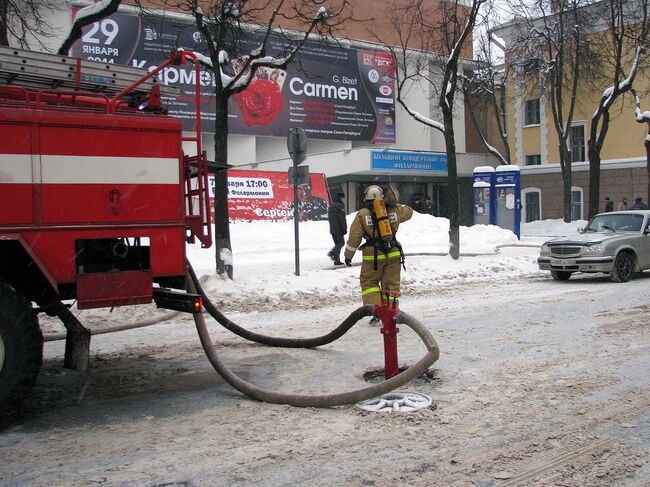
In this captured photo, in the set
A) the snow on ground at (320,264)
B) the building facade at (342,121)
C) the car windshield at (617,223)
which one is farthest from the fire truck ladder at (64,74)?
the building facade at (342,121)

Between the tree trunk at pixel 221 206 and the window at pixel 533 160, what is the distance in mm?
32574

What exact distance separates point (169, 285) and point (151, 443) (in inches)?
58.8

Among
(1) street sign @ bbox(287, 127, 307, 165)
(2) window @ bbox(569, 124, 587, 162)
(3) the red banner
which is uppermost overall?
(2) window @ bbox(569, 124, 587, 162)

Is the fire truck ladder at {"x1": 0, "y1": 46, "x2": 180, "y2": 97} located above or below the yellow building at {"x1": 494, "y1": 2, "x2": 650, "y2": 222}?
below

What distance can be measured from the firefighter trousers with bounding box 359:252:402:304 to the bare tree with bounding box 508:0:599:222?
19.9 metres

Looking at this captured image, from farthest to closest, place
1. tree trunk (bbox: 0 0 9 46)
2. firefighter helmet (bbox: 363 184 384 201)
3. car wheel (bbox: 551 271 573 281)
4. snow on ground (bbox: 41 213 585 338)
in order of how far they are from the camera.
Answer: car wheel (bbox: 551 271 573 281), snow on ground (bbox: 41 213 585 338), tree trunk (bbox: 0 0 9 46), firefighter helmet (bbox: 363 184 384 201)

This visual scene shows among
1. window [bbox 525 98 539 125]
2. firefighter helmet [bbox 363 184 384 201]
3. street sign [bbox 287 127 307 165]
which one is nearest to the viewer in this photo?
firefighter helmet [bbox 363 184 384 201]

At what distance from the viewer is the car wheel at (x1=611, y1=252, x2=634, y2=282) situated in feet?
43.0

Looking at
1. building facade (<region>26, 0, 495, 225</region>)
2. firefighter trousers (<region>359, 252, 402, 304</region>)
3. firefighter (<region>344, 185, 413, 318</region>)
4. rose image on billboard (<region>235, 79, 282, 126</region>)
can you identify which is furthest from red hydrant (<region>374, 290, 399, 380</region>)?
rose image on billboard (<region>235, 79, 282, 126</region>)

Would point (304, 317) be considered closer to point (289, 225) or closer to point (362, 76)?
point (289, 225)

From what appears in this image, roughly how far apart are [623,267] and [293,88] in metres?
25.8

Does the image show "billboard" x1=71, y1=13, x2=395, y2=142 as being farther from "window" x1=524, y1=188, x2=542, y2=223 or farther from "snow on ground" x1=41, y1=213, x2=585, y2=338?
"snow on ground" x1=41, y1=213, x2=585, y2=338

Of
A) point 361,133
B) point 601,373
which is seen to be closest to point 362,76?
point 361,133

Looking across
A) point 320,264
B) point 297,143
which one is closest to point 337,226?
point 320,264
